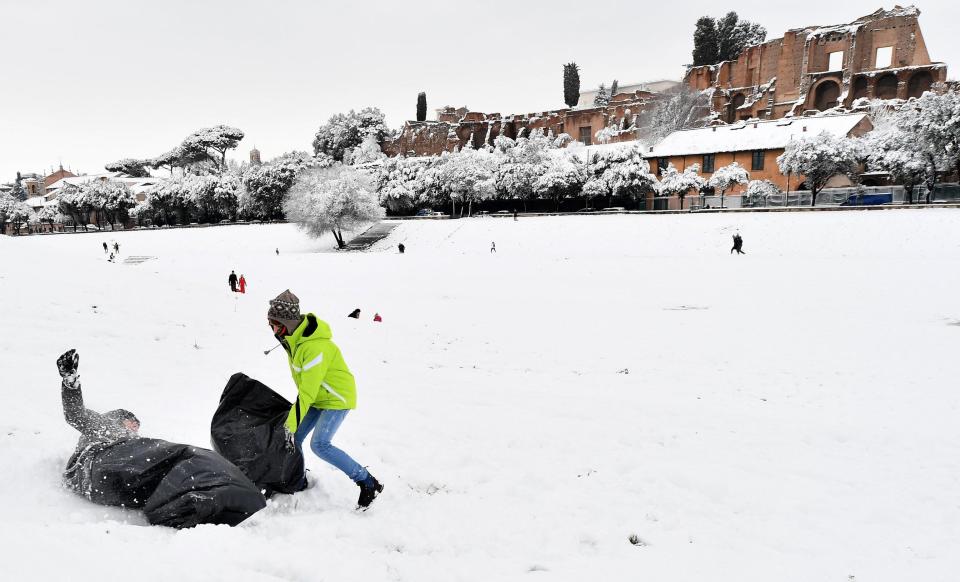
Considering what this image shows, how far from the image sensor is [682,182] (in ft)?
147

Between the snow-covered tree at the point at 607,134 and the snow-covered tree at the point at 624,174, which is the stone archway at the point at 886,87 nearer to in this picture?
the snow-covered tree at the point at 607,134

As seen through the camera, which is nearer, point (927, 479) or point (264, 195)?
point (927, 479)

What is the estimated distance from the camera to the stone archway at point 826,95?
59219 millimetres

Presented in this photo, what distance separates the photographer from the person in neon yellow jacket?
4.08 m

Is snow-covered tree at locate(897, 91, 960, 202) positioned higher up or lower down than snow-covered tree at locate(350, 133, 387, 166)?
lower down

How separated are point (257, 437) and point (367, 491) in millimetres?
992

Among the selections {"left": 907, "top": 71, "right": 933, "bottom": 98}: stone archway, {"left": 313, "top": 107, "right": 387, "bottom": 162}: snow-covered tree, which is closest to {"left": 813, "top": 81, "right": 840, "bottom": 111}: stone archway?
{"left": 907, "top": 71, "right": 933, "bottom": 98}: stone archway

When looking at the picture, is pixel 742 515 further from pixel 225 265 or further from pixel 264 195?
pixel 264 195

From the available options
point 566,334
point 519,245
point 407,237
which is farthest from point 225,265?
point 566,334

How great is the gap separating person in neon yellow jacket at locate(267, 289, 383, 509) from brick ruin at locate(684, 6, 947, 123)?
2656 inches

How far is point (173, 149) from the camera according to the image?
89.3 meters

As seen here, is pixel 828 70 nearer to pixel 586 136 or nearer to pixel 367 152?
pixel 586 136

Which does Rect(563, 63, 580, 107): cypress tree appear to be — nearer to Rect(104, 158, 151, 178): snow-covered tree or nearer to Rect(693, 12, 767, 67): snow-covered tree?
Rect(693, 12, 767, 67): snow-covered tree

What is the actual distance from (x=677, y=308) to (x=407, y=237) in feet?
100
